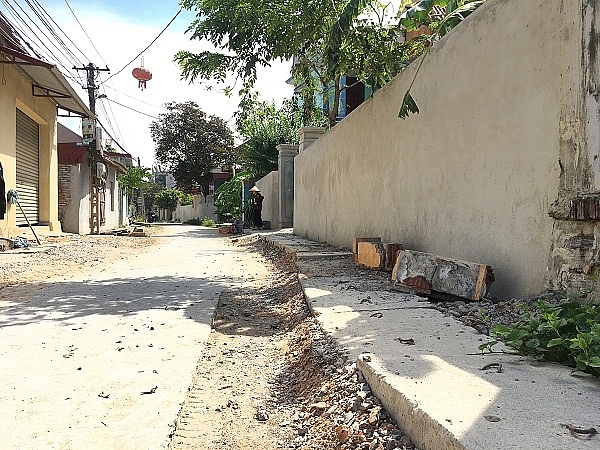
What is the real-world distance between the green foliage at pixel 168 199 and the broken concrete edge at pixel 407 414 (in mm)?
56224

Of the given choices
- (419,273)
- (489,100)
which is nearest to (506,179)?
(489,100)

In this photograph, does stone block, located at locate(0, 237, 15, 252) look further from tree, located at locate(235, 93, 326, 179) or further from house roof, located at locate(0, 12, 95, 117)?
tree, located at locate(235, 93, 326, 179)

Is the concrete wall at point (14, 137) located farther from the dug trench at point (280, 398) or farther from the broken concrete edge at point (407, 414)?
the broken concrete edge at point (407, 414)

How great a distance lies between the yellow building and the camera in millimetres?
10320

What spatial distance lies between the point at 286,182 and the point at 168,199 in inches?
1689

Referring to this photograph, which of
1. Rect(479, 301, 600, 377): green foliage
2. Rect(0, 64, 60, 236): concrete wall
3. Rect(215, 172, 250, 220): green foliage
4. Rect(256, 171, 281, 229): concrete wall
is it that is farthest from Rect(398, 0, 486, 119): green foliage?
Rect(215, 172, 250, 220): green foliage

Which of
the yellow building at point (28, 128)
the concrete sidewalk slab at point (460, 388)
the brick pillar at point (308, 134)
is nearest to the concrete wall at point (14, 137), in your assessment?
the yellow building at point (28, 128)

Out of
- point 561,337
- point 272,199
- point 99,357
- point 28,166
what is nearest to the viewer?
point 561,337

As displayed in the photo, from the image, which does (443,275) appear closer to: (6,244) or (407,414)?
(407,414)

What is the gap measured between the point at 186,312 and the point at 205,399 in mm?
2060

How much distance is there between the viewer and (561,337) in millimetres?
2309

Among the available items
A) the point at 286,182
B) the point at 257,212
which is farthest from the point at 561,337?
the point at 257,212

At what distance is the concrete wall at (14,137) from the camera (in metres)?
10.6

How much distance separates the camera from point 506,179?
3.77 m
